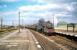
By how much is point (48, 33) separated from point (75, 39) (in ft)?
79.5

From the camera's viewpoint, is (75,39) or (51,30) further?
(51,30)

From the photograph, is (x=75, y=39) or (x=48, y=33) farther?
(x=48, y=33)

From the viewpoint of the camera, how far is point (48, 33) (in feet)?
167

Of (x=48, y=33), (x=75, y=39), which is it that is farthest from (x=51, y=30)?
(x=75, y=39)

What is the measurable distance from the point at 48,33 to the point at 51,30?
1.61 metres

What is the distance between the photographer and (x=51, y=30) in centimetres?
5194

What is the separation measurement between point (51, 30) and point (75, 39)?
25150 millimetres

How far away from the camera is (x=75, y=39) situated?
26.9 metres

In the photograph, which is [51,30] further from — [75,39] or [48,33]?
[75,39]
